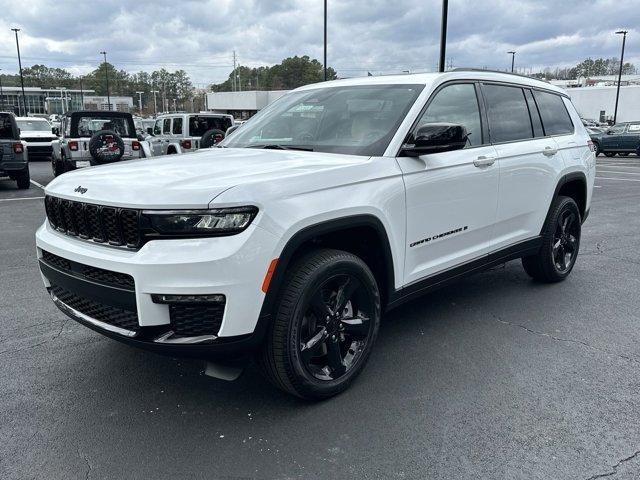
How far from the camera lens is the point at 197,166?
3.24 meters

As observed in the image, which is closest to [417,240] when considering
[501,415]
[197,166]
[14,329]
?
[501,415]

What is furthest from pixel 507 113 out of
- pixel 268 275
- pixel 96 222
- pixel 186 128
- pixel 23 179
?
pixel 186 128

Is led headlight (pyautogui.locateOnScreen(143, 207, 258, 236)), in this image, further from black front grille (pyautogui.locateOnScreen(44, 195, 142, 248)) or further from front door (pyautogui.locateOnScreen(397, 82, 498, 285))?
front door (pyautogui.locateOnScreen(397, 82, 498, 285))

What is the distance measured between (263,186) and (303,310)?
68cm

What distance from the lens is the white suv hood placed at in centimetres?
264

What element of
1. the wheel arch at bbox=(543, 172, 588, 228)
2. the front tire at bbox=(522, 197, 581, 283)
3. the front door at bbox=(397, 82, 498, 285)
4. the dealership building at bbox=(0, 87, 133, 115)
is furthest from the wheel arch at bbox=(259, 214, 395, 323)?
the dealership building at bbox=(0, 87, 133, 115)

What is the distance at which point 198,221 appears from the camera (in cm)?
260

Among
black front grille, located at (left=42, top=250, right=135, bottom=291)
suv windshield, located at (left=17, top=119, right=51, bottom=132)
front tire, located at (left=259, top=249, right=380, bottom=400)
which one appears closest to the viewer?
black front grille, located at (left=42, top=250, right=135, bottom=291)

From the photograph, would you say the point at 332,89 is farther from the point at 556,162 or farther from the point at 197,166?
the point at 556,162

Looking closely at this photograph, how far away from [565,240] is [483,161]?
1942 mm

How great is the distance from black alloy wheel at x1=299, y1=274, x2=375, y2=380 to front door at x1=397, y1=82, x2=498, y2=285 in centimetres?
46

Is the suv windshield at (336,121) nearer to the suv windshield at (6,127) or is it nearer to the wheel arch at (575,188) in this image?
the wheel arch at (575,188)

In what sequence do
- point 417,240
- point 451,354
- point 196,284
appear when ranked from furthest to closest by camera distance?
1. point 451,354
2. point 417,240
3. point 196,284

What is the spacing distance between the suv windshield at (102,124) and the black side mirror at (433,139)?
1199 centimetres
